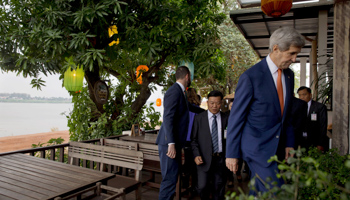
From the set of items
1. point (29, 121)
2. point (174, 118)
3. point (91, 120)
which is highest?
point (174, 118)

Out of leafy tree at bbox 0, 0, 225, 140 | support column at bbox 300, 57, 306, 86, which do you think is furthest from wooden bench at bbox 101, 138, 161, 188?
support column at bbox 300, 57, 306, 86

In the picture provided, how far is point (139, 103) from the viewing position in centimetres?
661

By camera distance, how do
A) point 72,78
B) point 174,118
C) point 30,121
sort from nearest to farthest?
1. point 174,118
2. point 72,78
3. point 30,121

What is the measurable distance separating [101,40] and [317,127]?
14.5 ft

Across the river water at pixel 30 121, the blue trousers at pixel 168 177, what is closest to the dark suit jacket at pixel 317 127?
the blue trousers at pixel 168 177

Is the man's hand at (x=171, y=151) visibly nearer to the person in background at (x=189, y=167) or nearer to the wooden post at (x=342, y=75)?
the person in background at (x=189, y=167)

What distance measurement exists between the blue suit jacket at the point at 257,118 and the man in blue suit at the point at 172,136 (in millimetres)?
1107

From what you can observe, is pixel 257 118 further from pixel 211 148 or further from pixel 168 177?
pixel 168 177

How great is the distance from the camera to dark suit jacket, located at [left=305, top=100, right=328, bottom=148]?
362 centimetres

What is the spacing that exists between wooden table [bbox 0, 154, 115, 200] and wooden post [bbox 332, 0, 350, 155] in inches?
104

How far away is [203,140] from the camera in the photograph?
2.94 m

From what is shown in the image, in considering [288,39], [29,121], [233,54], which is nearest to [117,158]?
[288,39]

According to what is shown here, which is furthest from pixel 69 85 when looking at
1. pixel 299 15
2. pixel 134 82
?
pixel 299 15

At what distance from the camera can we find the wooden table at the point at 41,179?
1.93m
